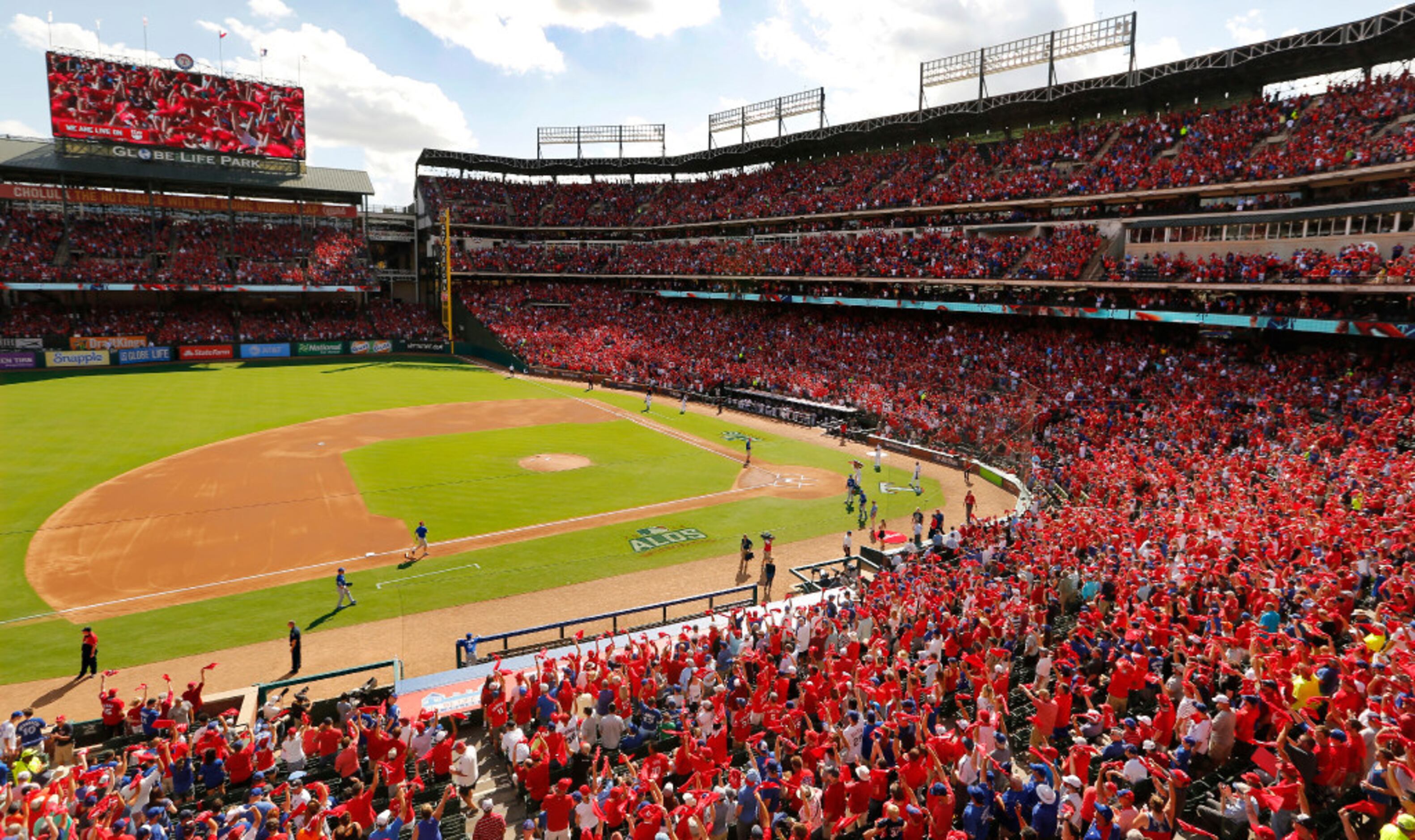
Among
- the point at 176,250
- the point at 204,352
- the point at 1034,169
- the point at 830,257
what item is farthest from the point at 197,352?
the point at 1034,169

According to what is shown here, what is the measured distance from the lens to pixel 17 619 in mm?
19312

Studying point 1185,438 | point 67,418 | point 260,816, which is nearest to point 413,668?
point 260,816

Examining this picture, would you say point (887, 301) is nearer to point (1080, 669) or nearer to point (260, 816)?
point (1080, 669)

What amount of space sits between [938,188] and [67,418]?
179ft

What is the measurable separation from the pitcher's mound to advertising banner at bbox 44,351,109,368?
43.6m

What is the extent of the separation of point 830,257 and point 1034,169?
605 inches

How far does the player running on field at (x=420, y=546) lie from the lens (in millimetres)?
23828

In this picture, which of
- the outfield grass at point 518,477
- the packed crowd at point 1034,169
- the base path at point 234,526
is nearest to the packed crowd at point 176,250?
the packed crowd at point 1034,169

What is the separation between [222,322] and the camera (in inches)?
2562

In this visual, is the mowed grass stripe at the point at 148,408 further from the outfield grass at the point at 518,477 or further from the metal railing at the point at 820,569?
the metal railing at the point at 820,569

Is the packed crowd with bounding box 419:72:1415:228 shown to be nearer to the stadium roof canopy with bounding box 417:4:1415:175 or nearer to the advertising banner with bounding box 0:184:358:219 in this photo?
the stadium roof canopy with bounding box 417:4:1415:175

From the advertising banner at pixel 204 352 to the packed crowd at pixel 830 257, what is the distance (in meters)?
21.8

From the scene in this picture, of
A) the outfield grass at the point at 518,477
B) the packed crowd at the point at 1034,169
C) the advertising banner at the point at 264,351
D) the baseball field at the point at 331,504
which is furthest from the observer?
the advertising banner at the point at 264,351

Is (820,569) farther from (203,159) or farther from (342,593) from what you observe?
(203,159)
